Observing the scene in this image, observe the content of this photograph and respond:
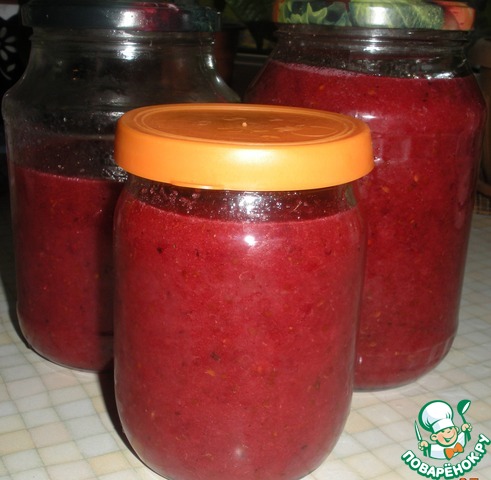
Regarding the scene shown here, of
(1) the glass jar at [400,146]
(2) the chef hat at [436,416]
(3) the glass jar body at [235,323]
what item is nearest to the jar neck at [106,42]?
(1) the glass jar at [400,146]

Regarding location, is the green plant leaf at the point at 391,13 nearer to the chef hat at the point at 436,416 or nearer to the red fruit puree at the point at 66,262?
the red fruit puree at the point at 66,262

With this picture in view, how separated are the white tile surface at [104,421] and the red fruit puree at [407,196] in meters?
0.04

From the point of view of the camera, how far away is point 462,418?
805 mm

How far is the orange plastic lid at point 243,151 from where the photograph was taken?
0.55m

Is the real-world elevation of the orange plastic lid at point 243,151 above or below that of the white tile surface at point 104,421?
above

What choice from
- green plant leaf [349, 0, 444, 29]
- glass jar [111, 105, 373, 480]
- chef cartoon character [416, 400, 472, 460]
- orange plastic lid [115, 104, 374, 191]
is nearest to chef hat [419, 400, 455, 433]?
chef cartoon character [416, 400, 472, 460]

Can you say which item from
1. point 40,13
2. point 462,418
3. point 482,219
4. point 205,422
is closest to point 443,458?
point 462,418

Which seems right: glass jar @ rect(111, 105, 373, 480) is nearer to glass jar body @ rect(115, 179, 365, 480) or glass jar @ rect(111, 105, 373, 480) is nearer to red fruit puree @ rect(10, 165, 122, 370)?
glass jar body @ rect(115, 179, 365, 480)

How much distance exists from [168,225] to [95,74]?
0.30 metres

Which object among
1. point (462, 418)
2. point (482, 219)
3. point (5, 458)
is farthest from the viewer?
point (482, 219)

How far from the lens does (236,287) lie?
0.58 metres

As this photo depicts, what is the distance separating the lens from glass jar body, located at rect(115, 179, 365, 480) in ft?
1.92

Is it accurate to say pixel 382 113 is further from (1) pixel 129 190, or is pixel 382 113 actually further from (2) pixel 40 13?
(2) pixel 40 13

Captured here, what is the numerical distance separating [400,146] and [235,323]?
11.0 inches
